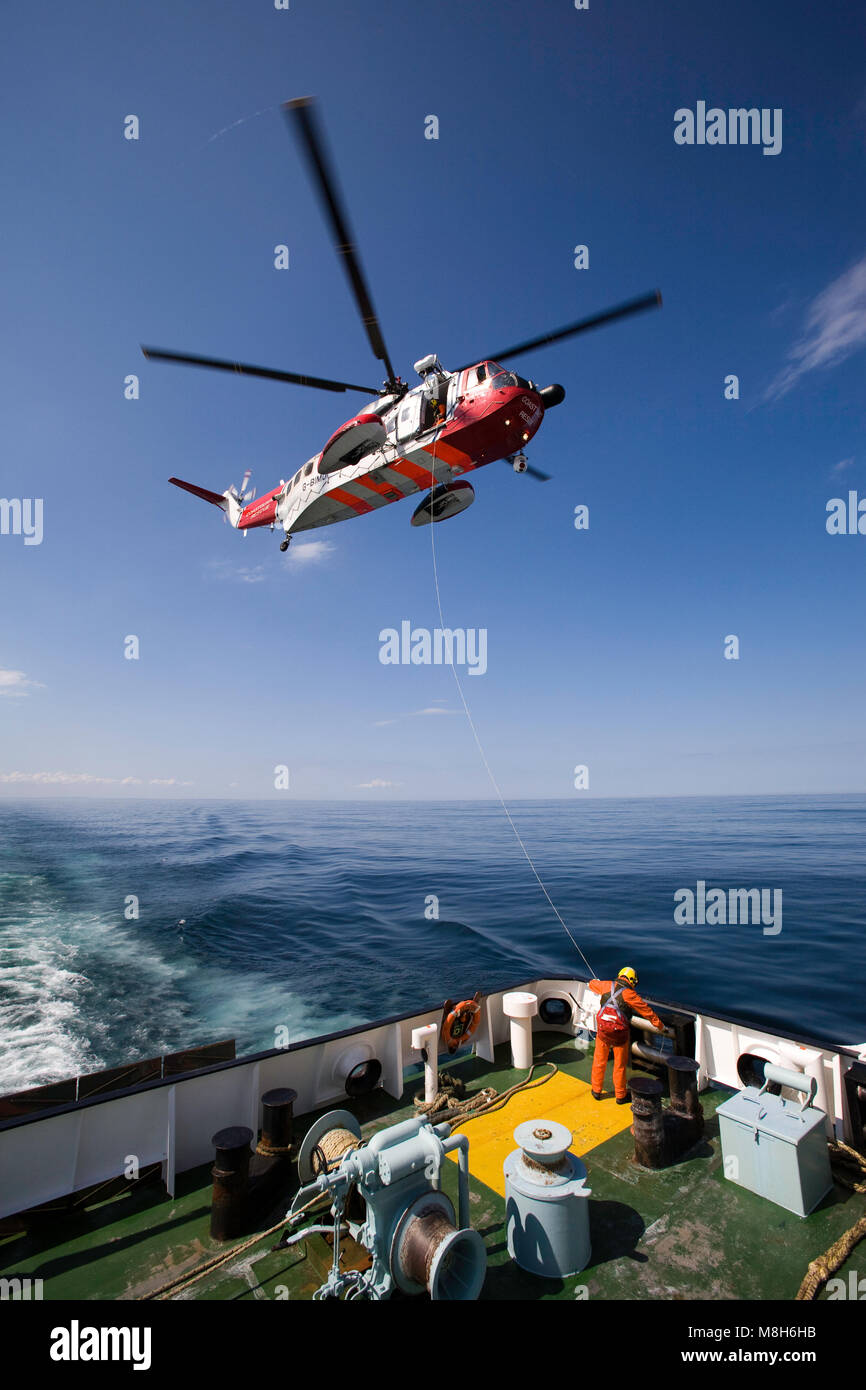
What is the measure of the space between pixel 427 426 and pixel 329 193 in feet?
18.1

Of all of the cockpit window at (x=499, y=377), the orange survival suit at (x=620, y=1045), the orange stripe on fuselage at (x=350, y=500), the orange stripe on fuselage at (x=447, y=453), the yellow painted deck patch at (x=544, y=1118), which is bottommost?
the yellow painted deck patch at (x=544, y=1118)

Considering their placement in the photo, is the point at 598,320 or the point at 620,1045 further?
the point at 598,320

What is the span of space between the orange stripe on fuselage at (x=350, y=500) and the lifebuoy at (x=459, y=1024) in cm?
1391

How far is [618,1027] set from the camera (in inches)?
275

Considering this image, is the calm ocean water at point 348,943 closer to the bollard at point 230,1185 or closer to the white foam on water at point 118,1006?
the white foam on water at point 118,1006

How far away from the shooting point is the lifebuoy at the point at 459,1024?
7434 millimetres

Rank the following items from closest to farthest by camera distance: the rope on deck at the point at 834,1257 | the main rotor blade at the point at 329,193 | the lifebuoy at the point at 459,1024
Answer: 1. the rope on deck at the point at 834,1257
2. the lifebuoy at the point at 459,1024
3. the main rotor blade at the point at 329,193

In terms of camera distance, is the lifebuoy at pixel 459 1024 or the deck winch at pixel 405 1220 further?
the lifebuoy at pixel 459 1024

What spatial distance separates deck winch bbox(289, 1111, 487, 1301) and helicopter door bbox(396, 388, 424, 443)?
14368 mm

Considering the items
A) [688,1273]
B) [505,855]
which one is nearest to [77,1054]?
[688,1273]

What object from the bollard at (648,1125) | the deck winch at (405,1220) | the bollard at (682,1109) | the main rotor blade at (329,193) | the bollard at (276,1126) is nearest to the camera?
the deck winch at (405,1220)

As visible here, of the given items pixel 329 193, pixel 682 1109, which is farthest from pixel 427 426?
pixel 682 1109

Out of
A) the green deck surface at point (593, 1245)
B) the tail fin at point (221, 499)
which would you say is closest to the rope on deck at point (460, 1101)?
the green deck surface at point (593, 1245)

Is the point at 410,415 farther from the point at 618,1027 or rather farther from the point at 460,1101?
the point at 460,1101
